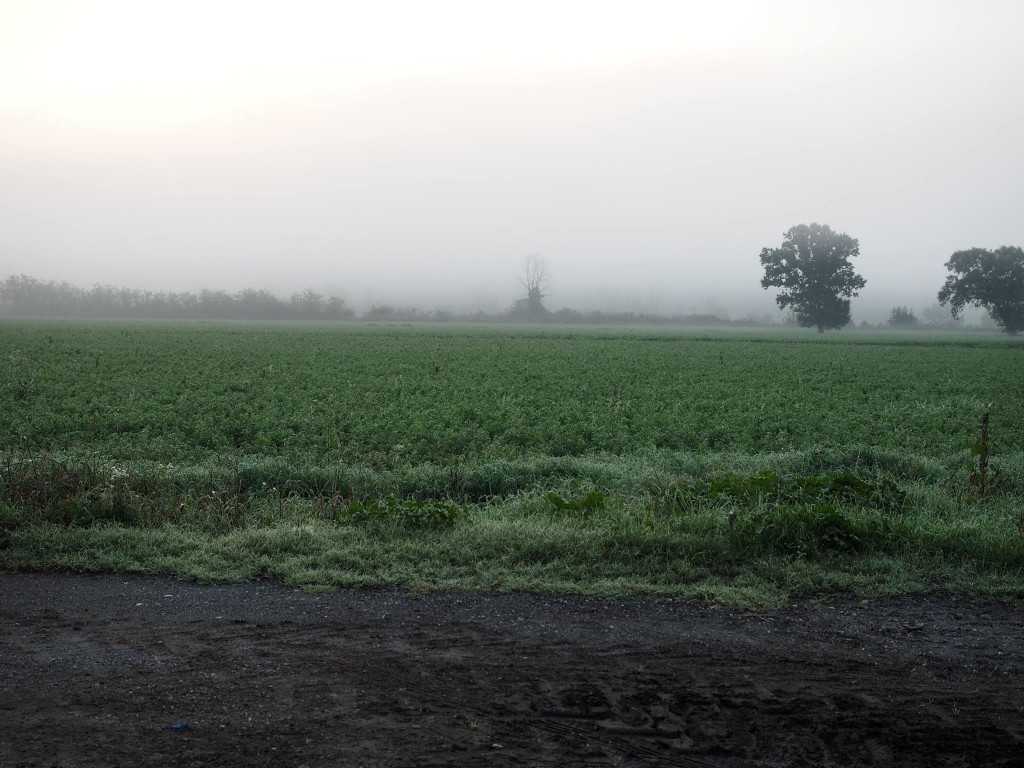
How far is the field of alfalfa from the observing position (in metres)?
6.45

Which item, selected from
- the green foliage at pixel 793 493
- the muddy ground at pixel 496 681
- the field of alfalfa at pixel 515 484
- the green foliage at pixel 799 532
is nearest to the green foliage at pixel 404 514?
the field of alfalfa at pixel 515 484

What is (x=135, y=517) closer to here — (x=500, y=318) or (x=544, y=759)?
(x=544, y=759)

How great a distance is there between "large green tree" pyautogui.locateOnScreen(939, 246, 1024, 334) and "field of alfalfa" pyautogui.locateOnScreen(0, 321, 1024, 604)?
3245 inches

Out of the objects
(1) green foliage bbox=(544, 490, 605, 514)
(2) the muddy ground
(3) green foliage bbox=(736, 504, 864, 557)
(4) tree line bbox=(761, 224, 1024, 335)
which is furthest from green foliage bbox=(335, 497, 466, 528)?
(4) tree line bbox=(761, 224, 1024, 335)

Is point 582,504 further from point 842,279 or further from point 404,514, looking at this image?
point 842,279

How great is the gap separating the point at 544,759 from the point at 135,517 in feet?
19.4

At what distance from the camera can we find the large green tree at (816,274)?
93250mm

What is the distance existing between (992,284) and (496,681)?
10682cm

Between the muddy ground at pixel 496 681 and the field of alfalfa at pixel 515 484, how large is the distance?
1.92 ft

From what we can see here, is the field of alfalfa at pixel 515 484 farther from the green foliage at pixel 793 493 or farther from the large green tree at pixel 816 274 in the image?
the large green tree at pixel 816 274

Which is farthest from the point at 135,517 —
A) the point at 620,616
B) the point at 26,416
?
the point at 26,416

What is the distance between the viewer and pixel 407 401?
61.1 ft

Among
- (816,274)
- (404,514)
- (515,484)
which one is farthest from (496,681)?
(816,274)

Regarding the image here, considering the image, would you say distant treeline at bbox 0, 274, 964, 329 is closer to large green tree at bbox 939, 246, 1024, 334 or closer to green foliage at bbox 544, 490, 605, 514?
large green tree at bbox 939, 246, 1024, 334
